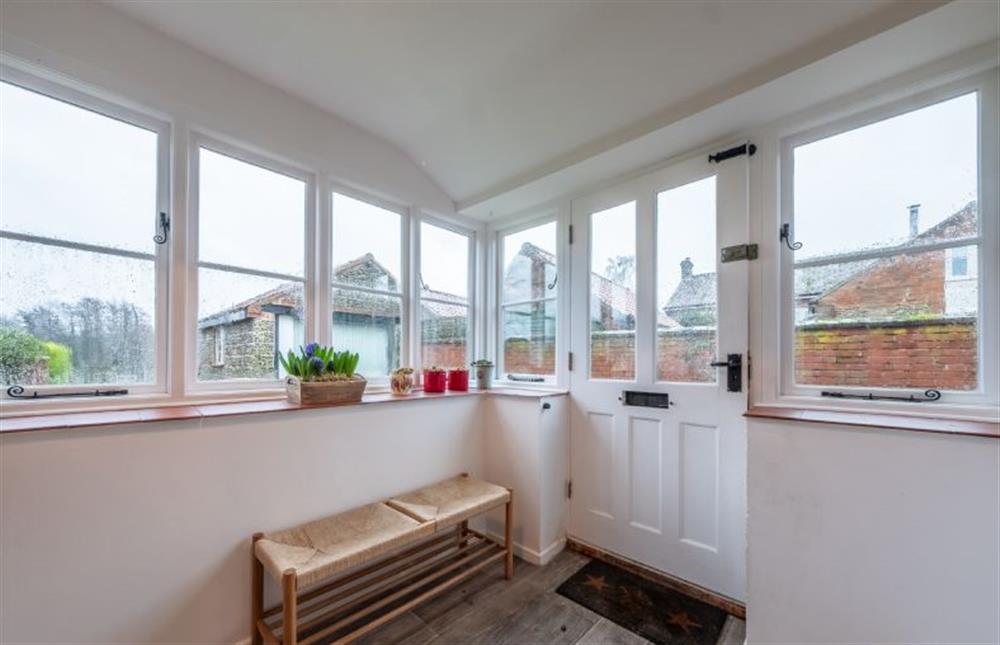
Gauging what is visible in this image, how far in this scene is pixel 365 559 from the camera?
1.46 meters

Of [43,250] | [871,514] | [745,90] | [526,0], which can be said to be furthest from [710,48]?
[43,250]

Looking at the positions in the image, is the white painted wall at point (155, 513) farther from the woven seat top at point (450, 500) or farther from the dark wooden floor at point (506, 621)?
the dark wooden floor at point (506, 621)

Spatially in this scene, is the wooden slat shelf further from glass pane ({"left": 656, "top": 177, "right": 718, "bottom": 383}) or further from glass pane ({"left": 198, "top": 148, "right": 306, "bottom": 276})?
glass pane ({"left": 198, "top": 148, "right": 306, "bottom": 276})

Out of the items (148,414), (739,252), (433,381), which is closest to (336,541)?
(148,414)

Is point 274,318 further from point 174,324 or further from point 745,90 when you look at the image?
point 745,90

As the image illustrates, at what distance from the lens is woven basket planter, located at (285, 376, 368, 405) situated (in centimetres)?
176

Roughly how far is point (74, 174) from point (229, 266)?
0.59m

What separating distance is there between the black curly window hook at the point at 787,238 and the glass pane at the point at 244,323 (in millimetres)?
2443

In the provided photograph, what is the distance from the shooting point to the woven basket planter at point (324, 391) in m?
1.76

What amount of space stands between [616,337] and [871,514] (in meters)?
1.28

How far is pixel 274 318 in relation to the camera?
201cm

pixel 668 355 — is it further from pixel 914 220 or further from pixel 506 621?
pixel 506 621

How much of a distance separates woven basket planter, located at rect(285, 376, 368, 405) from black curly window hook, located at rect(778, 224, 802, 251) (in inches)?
83.7

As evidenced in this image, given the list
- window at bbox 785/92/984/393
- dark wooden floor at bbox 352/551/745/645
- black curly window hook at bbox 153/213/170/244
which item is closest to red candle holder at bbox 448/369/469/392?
dark wooden floor at bbox 352/551/745/645
